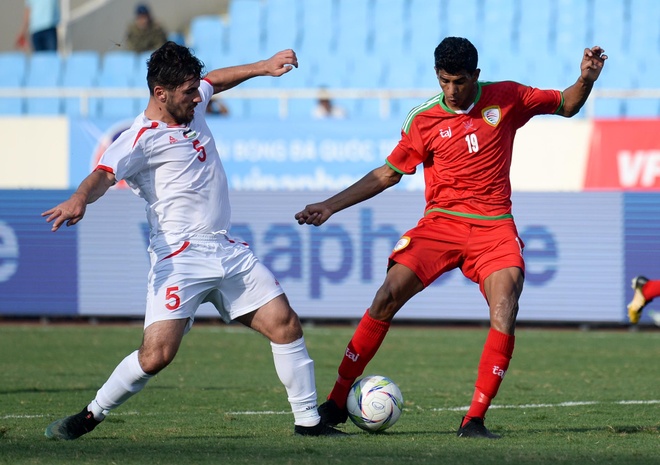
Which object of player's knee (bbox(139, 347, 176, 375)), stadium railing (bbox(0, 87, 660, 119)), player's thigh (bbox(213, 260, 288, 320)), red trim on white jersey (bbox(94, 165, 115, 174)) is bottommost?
player's knee (bbox(139, 347, 176, 375))

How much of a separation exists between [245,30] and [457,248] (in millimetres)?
14331

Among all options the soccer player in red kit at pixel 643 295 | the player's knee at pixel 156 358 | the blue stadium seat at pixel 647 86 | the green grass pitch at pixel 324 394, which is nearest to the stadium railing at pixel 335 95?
the blue stadium seat at pixel 647 86

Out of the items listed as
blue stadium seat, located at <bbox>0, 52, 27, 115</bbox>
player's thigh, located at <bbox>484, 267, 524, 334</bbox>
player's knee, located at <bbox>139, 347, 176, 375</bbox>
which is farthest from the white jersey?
blue stadium seat, located at <bbox>0, 52, 27, 115</bbox>

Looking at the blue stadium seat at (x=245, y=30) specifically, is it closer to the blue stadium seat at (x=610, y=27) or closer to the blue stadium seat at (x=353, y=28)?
the blue stadium seat at (x=353, y=28)

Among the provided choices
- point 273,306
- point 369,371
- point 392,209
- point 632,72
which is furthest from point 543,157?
point 273,306

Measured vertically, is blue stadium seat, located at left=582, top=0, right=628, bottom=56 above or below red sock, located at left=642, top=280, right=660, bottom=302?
above

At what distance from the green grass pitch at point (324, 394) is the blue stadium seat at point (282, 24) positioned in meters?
7.17

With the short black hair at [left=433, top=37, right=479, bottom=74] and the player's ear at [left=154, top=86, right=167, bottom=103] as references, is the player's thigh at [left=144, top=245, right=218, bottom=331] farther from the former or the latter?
the short black hair at [left=433, top=37, right=479, bottom=74]

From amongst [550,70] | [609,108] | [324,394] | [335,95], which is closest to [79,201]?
[324,394]

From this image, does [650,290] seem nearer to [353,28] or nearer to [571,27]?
[571,27]

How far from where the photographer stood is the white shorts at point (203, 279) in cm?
614

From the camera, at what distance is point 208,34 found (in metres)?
20.6

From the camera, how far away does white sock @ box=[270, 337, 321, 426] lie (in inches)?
250

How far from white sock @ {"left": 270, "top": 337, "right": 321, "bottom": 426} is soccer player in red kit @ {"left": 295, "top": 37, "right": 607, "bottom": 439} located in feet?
1.33
